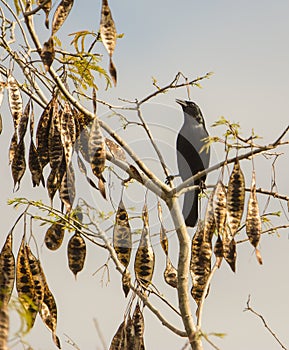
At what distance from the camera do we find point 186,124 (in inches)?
314

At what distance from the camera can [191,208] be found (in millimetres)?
6625

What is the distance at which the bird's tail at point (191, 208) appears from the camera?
21.2 feet

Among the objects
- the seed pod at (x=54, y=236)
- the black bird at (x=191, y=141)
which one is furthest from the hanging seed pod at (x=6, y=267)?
the black bird at (x=191, y=141)

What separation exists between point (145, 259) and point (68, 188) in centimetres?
74

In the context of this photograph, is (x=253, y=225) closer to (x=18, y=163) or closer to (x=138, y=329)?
(x=138, y=329)

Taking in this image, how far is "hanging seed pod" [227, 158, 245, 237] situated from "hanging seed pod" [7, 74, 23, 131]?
1723 mm

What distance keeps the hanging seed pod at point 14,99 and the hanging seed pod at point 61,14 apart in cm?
81

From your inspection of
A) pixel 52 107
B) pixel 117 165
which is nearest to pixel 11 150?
pixel 52 107

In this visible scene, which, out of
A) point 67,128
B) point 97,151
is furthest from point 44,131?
point 97,151

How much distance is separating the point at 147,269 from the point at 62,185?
856 mm

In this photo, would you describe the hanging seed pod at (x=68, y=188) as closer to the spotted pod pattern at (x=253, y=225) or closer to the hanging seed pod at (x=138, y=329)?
the hanging seed pod at (x=138, y=329)

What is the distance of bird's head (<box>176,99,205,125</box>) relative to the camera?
7.90m

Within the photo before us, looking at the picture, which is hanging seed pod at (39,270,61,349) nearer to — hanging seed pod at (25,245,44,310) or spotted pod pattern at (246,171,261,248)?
hanging seed pod at (25,245,44,310)

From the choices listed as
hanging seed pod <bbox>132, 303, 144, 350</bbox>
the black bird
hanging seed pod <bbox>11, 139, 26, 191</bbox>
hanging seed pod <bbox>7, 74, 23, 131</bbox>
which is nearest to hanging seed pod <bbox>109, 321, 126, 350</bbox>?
hanging seed pod <bbox>132, 303, 144, 350</bbox>
